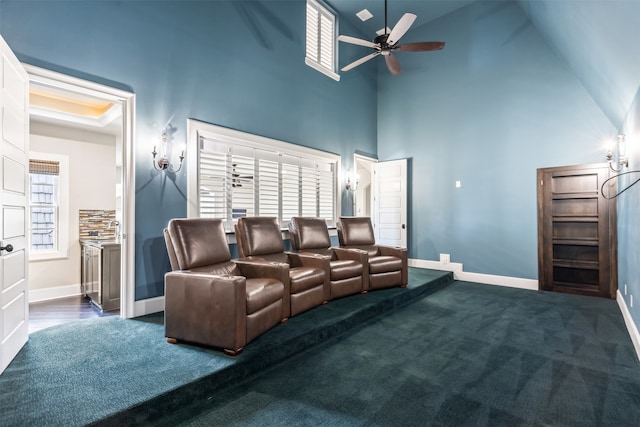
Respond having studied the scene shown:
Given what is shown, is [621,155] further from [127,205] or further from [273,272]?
[127,205]

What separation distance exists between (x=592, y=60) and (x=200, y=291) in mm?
4675

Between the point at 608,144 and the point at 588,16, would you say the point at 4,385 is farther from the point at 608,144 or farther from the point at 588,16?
the point at 608,144

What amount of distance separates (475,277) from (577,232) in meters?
1.64

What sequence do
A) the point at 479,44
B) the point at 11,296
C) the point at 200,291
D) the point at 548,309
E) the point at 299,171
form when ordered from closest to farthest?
the point at 11,296 < the point at 200,291 < the point at 548,309 < the point at 299,171 < the point at 479,44

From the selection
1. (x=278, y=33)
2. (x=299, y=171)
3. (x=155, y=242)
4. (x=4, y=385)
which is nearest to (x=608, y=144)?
(x=299, y=171)

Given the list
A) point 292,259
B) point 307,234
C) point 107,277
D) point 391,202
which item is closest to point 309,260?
point 292,259

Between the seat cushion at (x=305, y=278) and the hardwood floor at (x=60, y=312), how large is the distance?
214 cm

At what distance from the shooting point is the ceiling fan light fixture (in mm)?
5902

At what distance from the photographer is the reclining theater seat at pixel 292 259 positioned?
3.30m

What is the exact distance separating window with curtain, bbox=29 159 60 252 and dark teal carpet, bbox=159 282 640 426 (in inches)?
165

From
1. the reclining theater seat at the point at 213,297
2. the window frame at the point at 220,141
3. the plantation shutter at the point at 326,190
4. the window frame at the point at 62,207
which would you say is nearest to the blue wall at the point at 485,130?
the plantation shutter at the point at 326,190

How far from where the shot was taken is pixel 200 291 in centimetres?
249

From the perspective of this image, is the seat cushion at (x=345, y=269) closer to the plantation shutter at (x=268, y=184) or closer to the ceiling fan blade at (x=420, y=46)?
the plantation shutter at (x=268, y=184)

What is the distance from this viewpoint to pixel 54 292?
442cm
